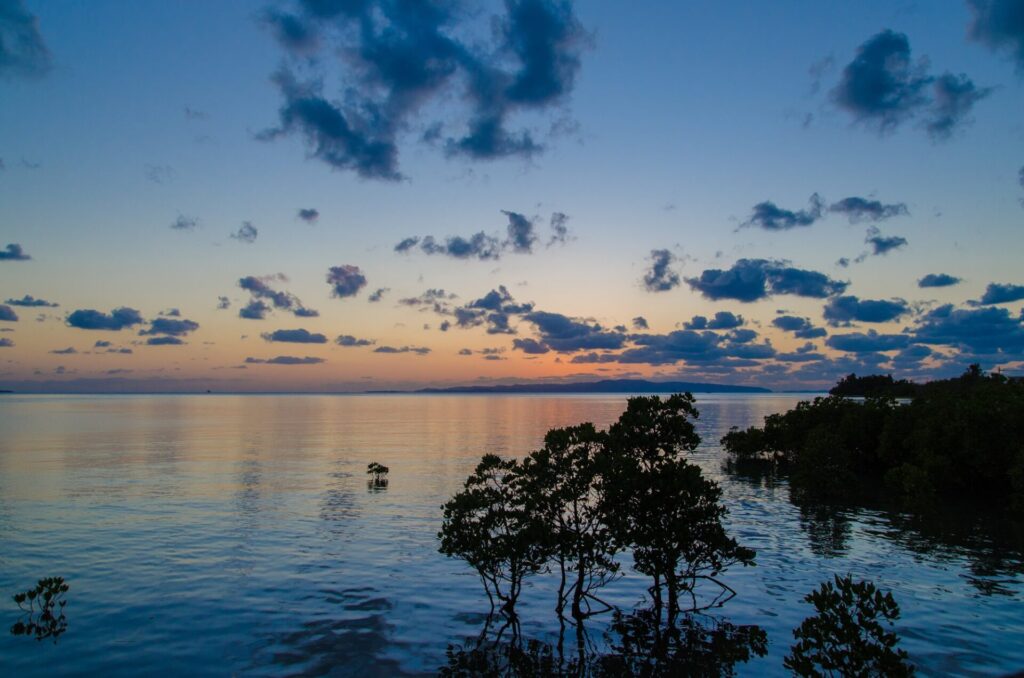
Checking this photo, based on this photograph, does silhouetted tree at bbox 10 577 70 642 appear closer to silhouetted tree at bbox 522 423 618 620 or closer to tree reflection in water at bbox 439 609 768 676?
tree reflection in water at bbox 439 609 768 676

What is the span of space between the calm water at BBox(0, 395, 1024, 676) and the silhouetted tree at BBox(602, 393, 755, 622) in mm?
4804

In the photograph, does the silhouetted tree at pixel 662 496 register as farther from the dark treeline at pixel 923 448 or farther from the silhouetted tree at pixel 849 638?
the dark treeline at pixel 923 448

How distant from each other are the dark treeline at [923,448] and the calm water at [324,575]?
5.78 metres

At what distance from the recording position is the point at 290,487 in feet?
217

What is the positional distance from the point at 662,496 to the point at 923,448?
4742 centimetres

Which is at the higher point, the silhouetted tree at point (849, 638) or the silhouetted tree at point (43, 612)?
the silhouetted tree at point (849, 638)

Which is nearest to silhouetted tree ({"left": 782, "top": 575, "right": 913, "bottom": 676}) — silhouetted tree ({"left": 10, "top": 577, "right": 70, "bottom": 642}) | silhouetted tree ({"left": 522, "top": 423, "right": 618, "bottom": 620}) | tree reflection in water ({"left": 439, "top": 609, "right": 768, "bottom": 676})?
tree reflection in water ({"left": 439, "top": 609, "right": 768, "bottom": 676})

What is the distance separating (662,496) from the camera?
27906 mm

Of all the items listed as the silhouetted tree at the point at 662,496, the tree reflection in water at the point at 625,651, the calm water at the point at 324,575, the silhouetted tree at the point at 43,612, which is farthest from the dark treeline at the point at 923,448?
the silhouetted tree at the point at 43,612

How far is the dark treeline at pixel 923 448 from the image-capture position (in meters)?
54.1

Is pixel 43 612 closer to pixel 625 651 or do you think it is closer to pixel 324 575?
pixel 324 575

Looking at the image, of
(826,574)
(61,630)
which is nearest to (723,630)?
(826,574)

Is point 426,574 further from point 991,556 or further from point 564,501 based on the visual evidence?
point 991,556

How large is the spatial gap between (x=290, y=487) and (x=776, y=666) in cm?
5449
